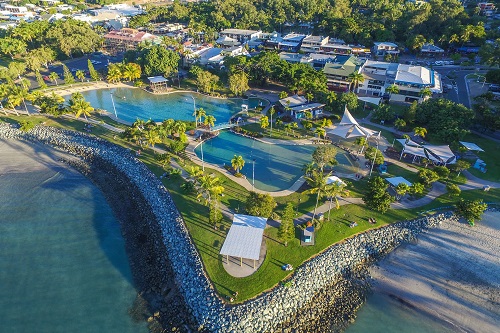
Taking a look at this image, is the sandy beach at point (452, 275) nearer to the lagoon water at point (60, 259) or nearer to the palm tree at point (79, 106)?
the lagoon water at point (60, 259)

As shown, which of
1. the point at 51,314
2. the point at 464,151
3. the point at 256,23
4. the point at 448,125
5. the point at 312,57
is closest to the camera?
the point at 51,314

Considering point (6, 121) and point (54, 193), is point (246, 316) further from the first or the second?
point (6, 121)

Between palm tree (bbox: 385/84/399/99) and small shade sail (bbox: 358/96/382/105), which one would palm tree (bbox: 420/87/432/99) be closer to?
palm tree (bbox: 385/84/399/99)

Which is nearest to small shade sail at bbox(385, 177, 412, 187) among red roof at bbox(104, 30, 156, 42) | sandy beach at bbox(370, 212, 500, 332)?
sandy beach at bbox(370, 212, 500, 332)

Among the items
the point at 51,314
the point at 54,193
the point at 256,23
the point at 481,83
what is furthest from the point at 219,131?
the point at 256,23

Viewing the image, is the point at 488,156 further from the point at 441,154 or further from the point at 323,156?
the point at 323,156
